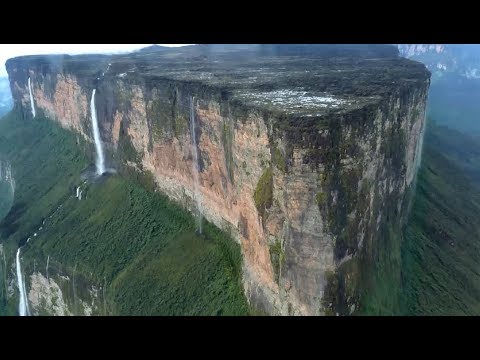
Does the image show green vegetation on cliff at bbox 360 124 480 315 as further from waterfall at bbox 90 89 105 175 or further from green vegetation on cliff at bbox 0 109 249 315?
waterfall at bbox 90 89 105 175

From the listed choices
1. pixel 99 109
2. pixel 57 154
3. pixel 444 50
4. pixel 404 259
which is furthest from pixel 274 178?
pixel 444 50

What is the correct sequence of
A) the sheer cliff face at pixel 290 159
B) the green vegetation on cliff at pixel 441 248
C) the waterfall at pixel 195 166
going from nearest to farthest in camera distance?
the sheer cliff face at pixel 290 159 < the green vegetation on cliff at pixel 441 248 < the waterfall at pixel 195 166

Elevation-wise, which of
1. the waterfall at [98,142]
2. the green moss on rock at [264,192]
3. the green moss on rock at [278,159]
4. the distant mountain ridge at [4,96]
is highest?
the green moss on rock at [278,159]

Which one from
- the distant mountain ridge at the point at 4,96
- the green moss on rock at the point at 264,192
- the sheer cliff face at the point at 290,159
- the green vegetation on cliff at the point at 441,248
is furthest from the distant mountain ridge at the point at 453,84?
the distant mountain ridge at the point at 4,96

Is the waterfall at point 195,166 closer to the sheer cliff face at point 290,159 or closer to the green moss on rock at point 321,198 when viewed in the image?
the sheer cliff face at point 290,159

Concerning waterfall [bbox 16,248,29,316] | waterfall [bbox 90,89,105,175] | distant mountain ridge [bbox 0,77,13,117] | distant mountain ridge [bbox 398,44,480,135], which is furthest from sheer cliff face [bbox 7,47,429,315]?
distant mountain ridge [bbox 0,77,13,117]

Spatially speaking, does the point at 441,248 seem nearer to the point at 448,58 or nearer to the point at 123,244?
the point at 123,244
